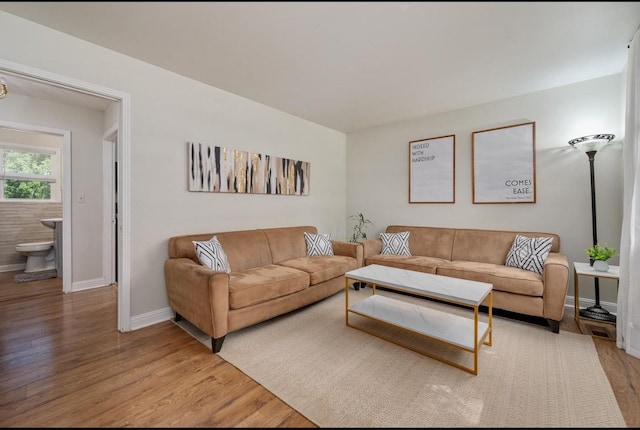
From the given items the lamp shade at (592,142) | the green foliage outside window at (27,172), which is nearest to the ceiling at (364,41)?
the lamp shade at (592,142)

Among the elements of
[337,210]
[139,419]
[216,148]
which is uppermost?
[216,148]

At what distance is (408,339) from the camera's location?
7.36ft

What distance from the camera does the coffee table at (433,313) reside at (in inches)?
73.8

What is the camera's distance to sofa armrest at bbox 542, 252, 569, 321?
232 centimetres

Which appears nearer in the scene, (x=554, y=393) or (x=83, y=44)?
(x=554, y=393)

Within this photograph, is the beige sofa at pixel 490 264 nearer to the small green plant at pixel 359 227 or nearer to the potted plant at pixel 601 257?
the potted plant at pixel 601 257

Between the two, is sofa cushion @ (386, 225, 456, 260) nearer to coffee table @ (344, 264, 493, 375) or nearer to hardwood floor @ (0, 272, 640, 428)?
coffee table @ (344, 264, 493, 375)

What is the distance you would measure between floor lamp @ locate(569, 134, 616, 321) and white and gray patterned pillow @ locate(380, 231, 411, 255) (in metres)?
1.89

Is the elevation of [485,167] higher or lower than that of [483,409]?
higher

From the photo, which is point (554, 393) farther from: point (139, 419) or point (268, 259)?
point (268, 259)

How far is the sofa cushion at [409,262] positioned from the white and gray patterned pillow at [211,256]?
194 centimetres

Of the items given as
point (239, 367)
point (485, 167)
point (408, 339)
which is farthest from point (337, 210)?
point (239, 367)

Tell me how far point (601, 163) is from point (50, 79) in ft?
16.9

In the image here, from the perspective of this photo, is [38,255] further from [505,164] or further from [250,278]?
[505,164]
